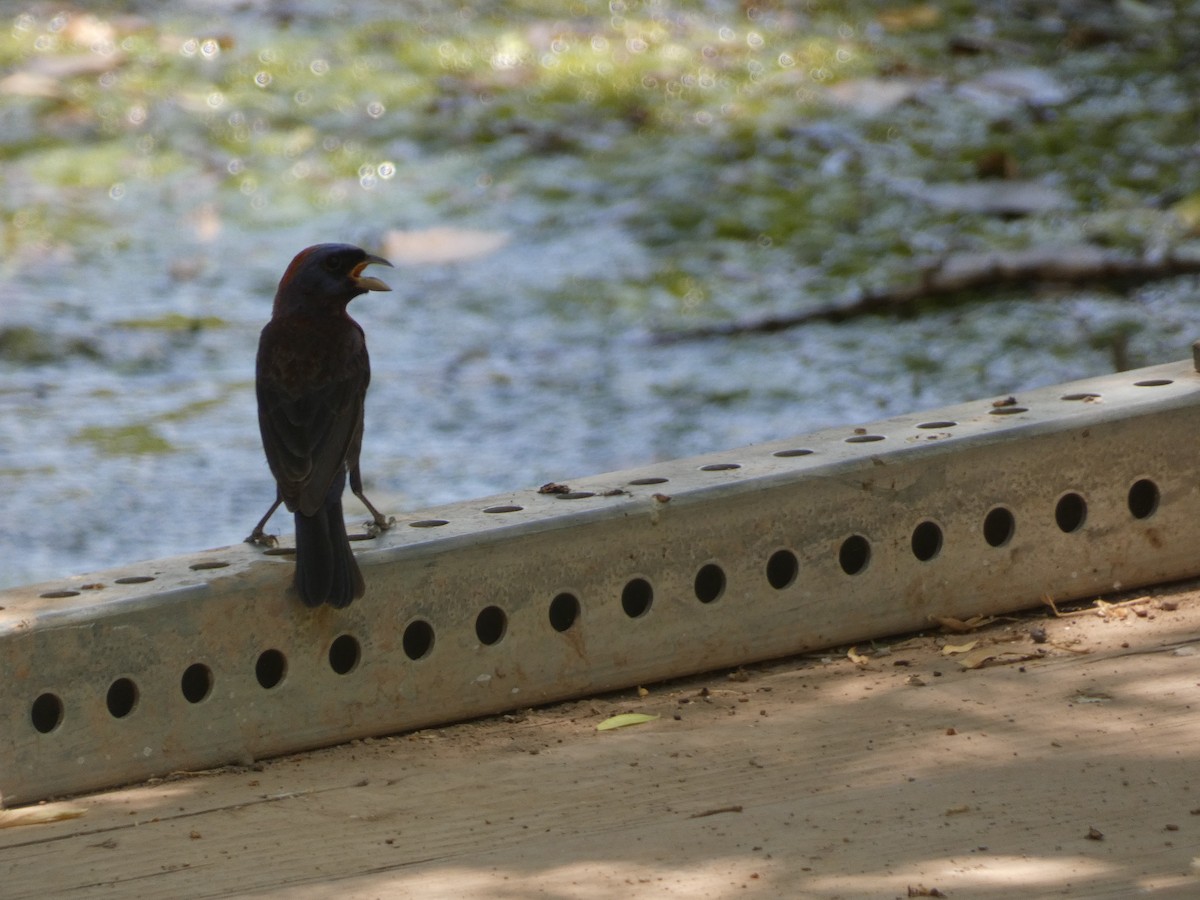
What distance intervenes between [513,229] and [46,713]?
488 centimetres

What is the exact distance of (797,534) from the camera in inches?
152

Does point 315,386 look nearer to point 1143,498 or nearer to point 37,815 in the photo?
point 37,815

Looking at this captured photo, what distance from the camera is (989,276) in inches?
293

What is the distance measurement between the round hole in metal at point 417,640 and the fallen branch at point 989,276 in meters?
3.57

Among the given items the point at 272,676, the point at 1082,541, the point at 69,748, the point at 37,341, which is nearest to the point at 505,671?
the point at 272,676

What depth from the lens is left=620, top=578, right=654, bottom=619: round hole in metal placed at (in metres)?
3.80

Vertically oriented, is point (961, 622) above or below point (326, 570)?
below

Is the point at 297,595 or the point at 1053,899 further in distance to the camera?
the point at 297,595

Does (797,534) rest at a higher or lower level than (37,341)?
lower

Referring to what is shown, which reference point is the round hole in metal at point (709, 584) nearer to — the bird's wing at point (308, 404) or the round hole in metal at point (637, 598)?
the round hole in metal at point (637, 598)

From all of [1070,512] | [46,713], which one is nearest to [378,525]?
[46,713]

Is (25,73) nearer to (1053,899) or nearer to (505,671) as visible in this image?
(505,671)

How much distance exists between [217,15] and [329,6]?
1.99 feet

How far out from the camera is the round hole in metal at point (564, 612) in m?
3.76
